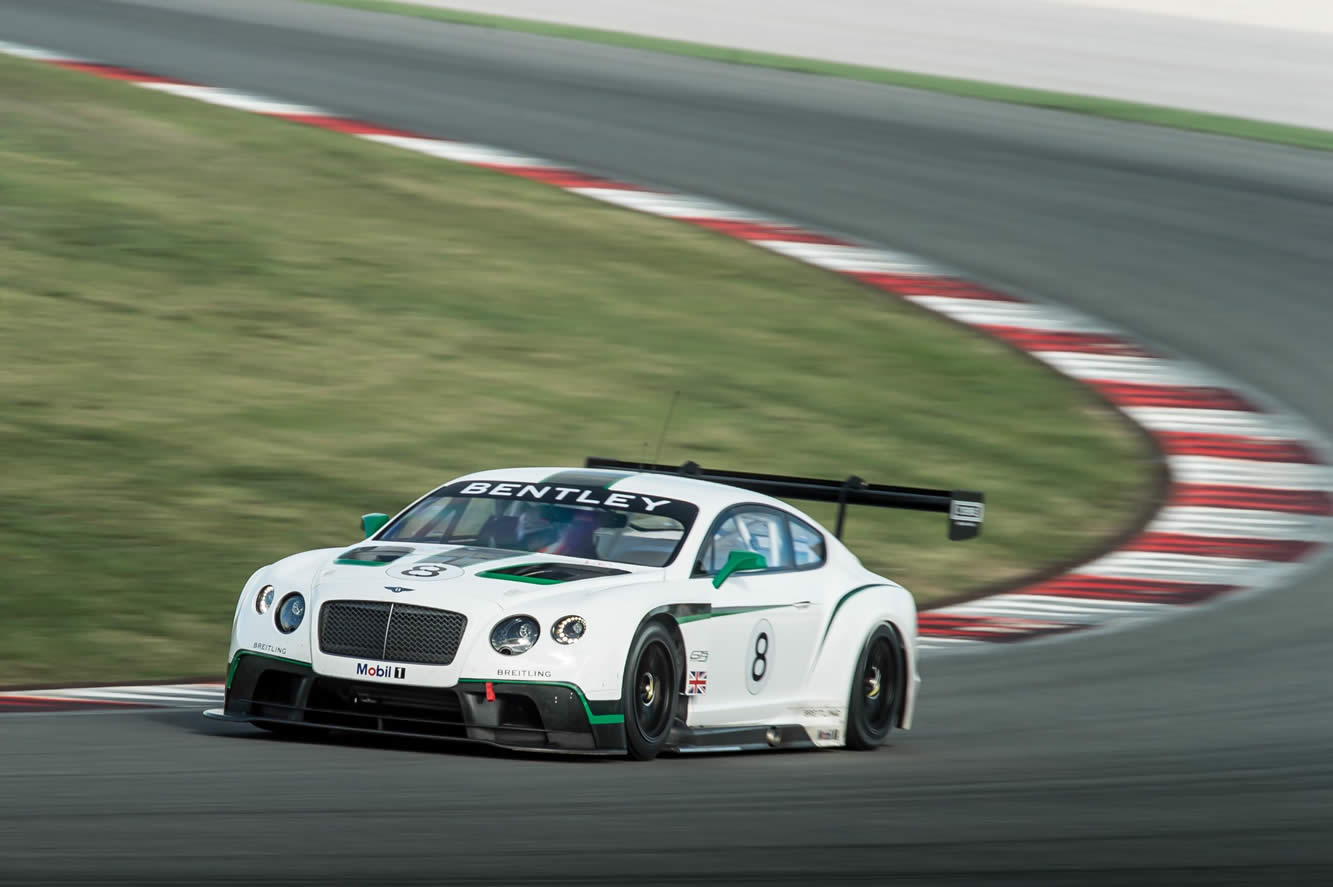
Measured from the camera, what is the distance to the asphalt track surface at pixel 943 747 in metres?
5.72

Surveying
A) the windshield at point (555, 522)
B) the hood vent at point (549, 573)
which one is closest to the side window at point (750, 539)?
the windshield at point (555, 522)

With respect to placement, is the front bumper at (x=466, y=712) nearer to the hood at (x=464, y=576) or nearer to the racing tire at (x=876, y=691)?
the hood at (x=464, y=576)

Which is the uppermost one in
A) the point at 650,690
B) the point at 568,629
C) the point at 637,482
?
the point at 637,482

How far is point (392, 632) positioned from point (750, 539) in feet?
6.23

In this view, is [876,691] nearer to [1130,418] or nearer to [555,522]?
[555,522]

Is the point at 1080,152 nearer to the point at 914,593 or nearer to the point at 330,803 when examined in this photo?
the point at 914,593

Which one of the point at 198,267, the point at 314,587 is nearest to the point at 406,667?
the point at 314,587

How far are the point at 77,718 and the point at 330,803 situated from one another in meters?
2.60

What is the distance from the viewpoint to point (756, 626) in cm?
840

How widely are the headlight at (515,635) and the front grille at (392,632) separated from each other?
0.12 meters

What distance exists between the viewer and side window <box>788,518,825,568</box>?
29.7 feet

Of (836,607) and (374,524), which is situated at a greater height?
(374,524)

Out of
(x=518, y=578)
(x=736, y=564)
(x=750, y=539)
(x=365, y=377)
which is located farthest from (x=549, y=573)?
(x=365, y=377)

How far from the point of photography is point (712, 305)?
18703 millimetres
